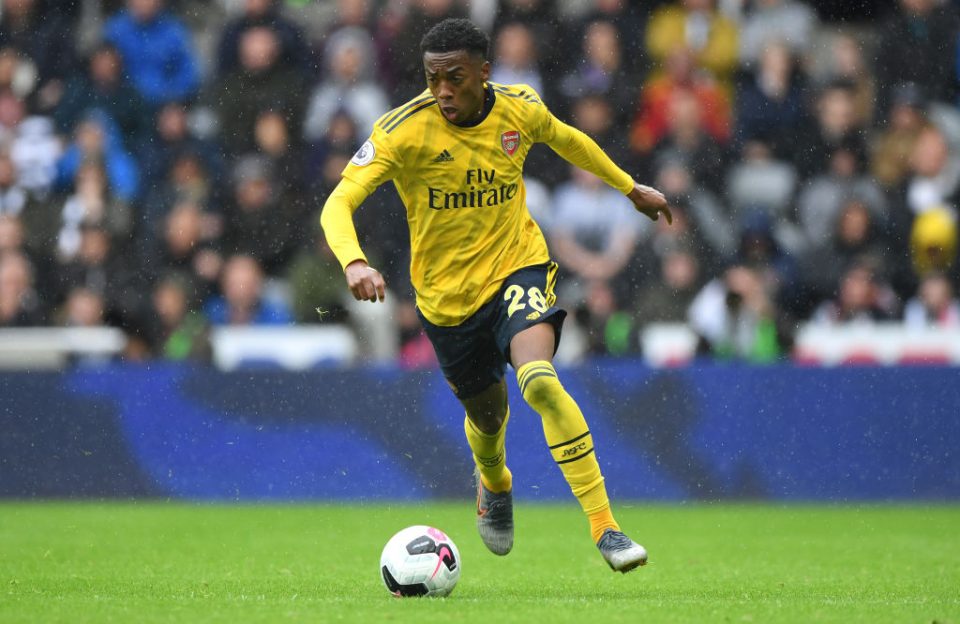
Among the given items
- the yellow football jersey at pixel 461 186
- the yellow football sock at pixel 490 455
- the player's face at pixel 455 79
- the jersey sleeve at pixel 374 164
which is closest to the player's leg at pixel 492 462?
the yellow football sock at pixel 490 455

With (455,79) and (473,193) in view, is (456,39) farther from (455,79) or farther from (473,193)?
(473,193)

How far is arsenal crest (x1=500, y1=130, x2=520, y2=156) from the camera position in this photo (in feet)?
24.4

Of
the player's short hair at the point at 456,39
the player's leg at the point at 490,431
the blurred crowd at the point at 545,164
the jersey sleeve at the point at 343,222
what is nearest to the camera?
the jersey sleeve at the point at 343,222

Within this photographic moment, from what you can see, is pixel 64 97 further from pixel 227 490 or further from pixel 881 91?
pixel 881 91

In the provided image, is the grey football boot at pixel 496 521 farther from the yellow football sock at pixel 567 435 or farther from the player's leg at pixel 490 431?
the yellow football sock at pixel 567 435

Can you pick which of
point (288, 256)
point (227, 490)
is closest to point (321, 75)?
point (288, 256)

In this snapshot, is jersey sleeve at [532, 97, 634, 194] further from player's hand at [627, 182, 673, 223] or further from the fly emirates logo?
the fly emirates logo

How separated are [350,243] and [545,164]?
22.7 feet

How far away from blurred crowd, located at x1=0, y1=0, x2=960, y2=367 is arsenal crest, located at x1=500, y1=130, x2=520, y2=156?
546 centimetres

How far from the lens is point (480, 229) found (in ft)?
24.6

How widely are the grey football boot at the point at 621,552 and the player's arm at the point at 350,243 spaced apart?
1.42 m

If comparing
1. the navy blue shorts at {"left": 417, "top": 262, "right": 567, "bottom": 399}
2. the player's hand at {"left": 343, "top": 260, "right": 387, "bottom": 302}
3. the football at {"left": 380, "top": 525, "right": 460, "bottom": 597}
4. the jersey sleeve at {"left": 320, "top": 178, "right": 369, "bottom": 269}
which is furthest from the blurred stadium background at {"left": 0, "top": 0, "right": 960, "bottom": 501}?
the player's hand at {"left": 343, "top": 260, "right": 387, "bottom": 302}

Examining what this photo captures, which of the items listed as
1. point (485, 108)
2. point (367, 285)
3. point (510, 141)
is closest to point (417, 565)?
point (367, 285)

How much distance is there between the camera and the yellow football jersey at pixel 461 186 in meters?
7.30
